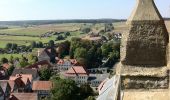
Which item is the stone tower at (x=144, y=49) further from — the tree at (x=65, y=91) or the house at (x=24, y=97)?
the house at (x=24, y=97)

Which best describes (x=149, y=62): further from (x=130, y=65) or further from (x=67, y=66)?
(x=67, y=66)

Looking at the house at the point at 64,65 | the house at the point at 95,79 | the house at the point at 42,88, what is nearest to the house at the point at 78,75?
the house at the point at 95,79

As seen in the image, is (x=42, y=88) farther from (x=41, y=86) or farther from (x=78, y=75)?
(x=78, y=75)

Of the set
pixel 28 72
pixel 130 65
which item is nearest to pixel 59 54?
pixel 28 72

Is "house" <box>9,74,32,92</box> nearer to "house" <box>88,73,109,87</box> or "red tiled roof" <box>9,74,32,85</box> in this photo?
"red tiled roof" <box>9,74,32,85</box>

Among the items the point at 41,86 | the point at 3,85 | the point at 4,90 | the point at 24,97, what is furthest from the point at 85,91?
the point at 41,86

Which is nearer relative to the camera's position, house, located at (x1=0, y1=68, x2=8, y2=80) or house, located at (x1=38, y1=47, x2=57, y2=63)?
house, located at (x1=0, y1=68, x2=8, y2=80)

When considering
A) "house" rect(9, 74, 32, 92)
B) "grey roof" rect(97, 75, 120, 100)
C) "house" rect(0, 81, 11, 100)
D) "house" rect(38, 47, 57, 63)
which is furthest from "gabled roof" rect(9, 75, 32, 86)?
"grey roof" rect(97, 75, 120, 100)
